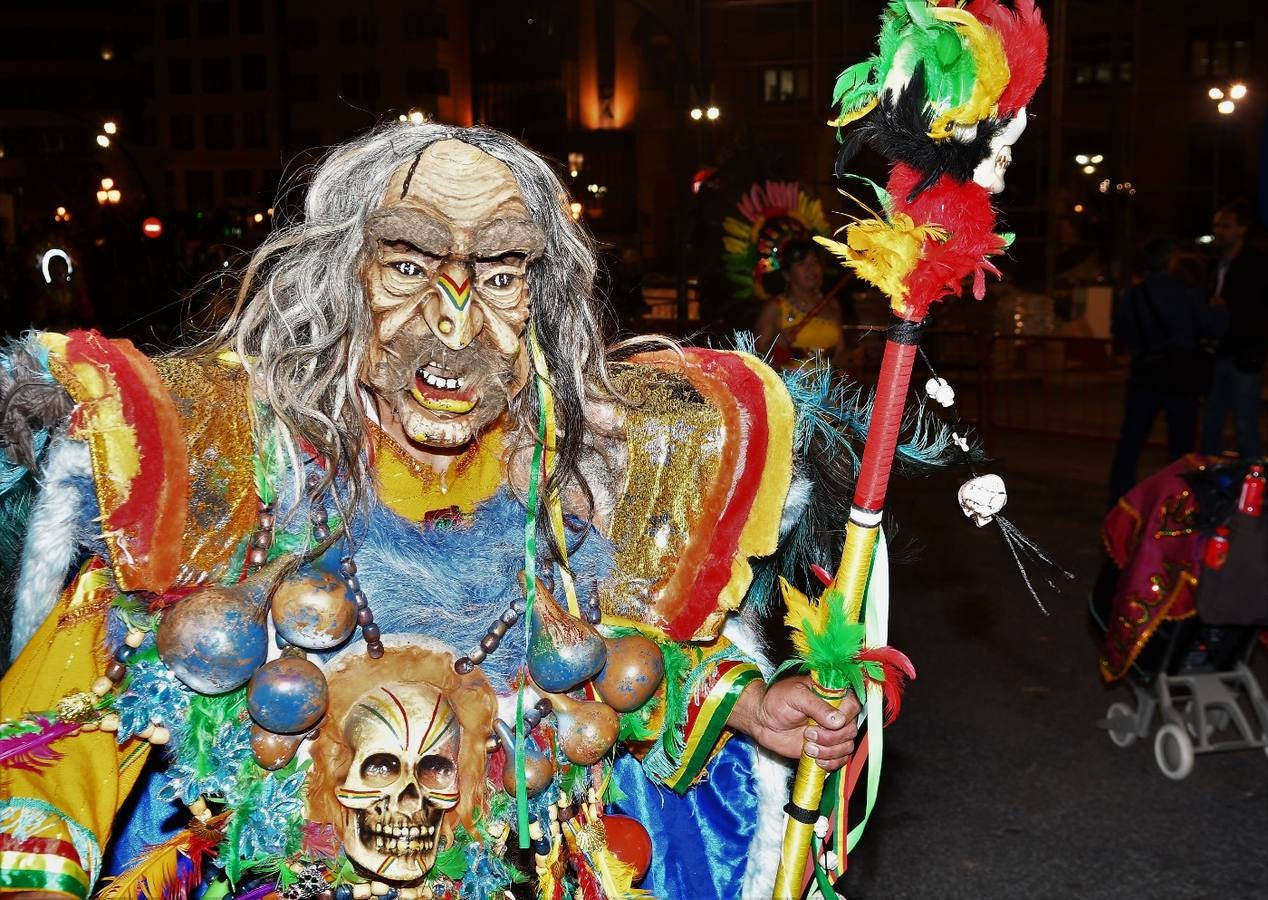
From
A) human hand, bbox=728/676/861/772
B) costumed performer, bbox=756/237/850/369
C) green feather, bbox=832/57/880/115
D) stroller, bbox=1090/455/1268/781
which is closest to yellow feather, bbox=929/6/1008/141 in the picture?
green feather, bbox=832/57/880/115

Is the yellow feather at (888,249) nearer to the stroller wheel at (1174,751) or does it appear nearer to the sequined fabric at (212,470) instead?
the sequined fabric at (212,470)

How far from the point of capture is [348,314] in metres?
2.06

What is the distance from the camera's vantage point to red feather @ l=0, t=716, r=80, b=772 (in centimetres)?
179

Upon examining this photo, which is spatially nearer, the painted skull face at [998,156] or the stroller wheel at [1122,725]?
the painted skull face at [998,156]

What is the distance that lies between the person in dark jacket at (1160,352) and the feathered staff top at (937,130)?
6.08 m

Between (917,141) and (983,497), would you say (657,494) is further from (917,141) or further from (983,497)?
(917,141)

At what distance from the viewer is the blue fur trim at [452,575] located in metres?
2.00

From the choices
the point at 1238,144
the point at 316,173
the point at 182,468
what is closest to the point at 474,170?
the point at 316,173

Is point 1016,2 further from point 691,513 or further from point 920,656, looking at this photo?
point 920,656

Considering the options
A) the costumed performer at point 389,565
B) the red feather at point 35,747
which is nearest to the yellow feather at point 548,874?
the costumed performer at point 389,565

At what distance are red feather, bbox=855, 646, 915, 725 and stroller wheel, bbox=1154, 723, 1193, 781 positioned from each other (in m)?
2.98

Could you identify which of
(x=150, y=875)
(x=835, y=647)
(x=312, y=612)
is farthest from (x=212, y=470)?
(x=835, y=647)

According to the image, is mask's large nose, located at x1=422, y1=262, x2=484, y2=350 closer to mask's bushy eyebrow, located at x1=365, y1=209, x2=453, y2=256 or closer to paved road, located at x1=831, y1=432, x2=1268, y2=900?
mask's bushy eyebrow, located at x1=365, y1=209, x2=453, y2=256

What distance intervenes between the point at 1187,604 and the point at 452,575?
3333 mm
